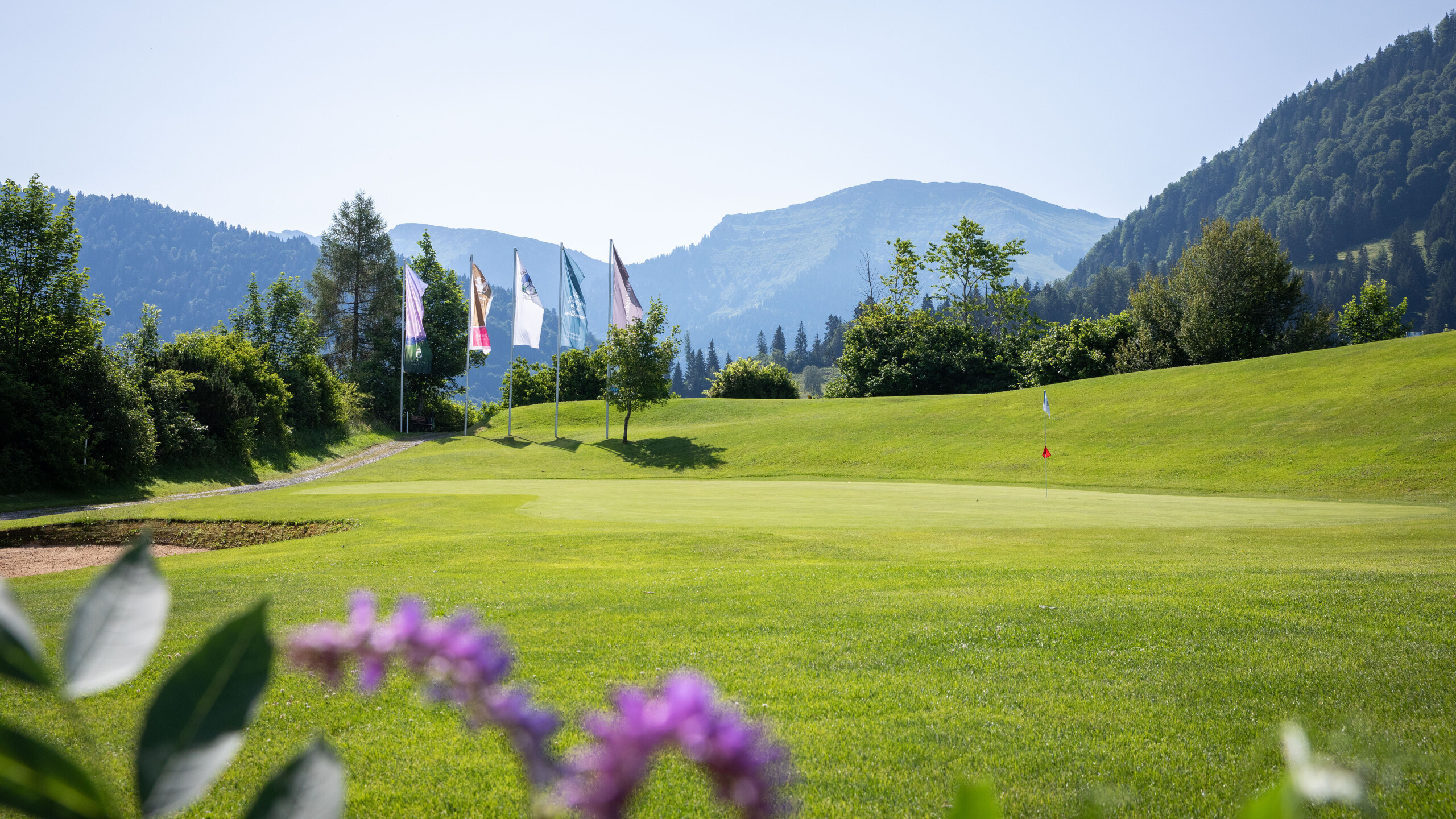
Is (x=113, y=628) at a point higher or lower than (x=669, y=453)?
higher

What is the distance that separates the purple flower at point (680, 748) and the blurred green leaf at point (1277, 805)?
0.26 metres

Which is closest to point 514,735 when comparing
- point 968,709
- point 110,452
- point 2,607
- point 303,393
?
point 2,607

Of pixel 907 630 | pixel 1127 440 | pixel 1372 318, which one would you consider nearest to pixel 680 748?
pixel 907 630

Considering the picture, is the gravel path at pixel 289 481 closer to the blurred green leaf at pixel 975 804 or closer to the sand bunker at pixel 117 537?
the sand bunker at pixel 117 537

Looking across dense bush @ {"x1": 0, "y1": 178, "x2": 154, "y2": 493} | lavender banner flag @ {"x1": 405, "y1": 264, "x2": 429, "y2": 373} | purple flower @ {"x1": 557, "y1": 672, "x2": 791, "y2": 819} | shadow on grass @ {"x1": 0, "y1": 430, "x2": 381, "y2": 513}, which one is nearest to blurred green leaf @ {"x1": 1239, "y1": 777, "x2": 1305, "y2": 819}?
purple flower @ {"x1": 557, "y1": 672, "x2": 791, "y2": 819}

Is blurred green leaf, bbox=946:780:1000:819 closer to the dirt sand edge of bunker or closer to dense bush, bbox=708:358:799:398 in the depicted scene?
the dirt sand edge of bunker

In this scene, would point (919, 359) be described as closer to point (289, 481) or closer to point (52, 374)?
point (289, 481)

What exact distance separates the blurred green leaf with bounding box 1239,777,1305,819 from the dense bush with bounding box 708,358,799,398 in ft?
221

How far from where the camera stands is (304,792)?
0.47 m

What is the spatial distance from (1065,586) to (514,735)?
30.8 feet

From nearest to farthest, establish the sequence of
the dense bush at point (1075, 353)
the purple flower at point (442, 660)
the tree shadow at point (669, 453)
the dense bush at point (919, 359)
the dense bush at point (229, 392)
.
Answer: the purple flower at point (442, 660)
the dense bush at point (229, 392)
the tree shadow at point (669, 453)
the dense bush at point (1075, 353)
the dense bush at point (919, 359)

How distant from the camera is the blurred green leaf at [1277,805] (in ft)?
1.30

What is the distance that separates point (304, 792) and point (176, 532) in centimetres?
2104

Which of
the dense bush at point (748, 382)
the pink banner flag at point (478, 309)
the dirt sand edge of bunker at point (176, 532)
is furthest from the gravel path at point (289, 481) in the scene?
the dense bush at point (748, 382)
